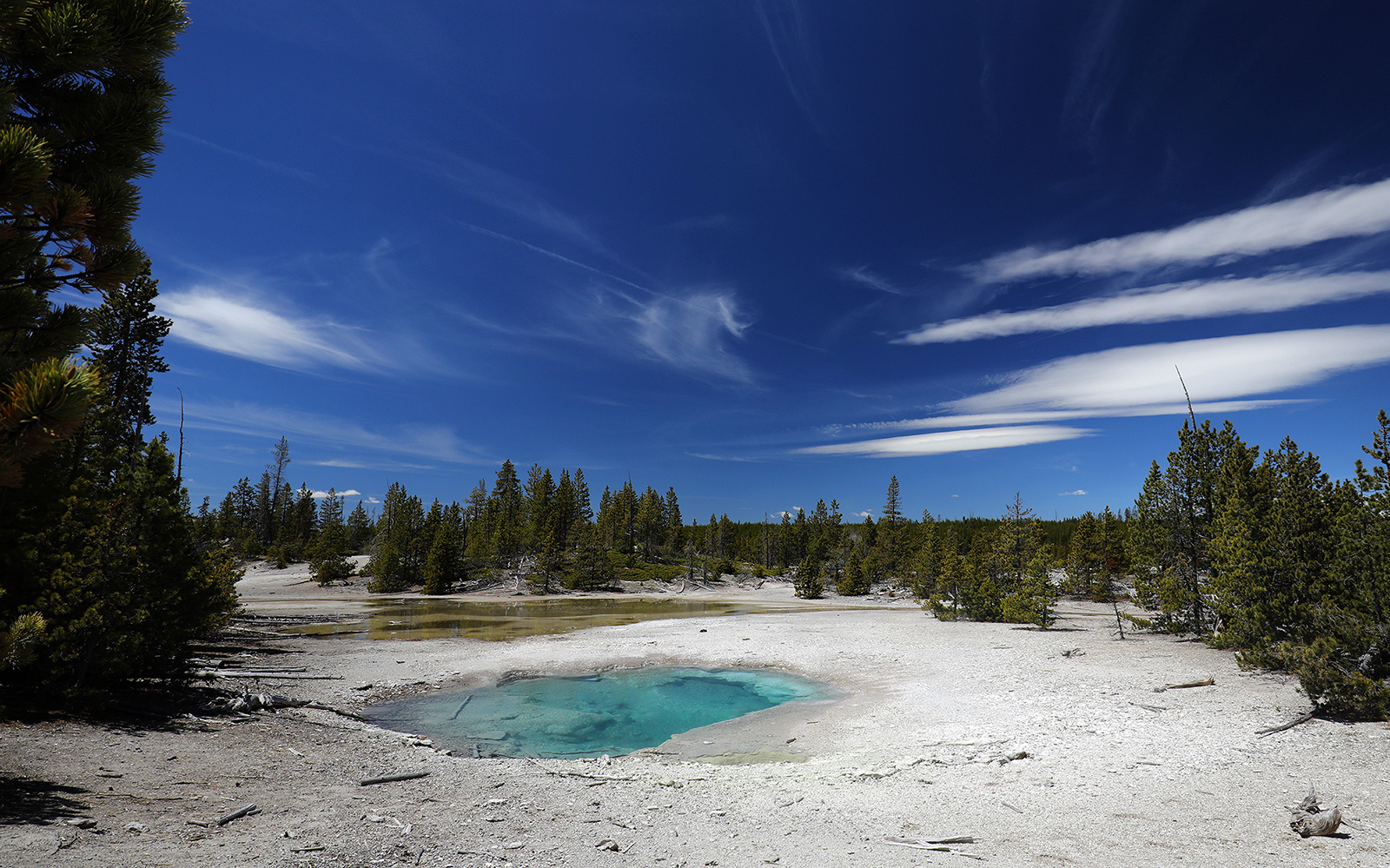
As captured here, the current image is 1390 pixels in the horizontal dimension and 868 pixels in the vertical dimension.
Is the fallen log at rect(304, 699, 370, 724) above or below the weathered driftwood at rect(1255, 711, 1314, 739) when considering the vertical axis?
below

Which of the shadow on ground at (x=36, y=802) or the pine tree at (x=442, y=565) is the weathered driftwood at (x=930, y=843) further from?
the pine tree at (x=442, y=565)

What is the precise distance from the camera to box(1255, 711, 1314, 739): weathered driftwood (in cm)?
1037

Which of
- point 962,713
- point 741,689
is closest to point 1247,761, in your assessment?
point 962,713

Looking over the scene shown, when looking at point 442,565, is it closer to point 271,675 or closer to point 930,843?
point 271,675

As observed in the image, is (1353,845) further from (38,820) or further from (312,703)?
(312,703)

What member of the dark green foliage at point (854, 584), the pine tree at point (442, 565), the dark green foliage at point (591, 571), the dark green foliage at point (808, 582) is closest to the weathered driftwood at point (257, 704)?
the pine tree at point (442, 565)

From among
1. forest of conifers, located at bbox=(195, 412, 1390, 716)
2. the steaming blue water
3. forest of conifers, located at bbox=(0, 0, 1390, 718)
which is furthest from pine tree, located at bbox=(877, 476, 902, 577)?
the steaming blue water

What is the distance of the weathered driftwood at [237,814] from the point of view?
727 centimetres

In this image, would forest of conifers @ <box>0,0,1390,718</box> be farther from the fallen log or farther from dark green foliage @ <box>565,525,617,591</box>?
dark green foliage @ <box>565,525,617,591</box>

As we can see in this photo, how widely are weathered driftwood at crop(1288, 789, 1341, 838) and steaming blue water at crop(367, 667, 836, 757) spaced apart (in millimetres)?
11313

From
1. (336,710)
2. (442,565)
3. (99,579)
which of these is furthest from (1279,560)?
(442,565)

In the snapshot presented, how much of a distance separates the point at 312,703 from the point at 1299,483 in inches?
1080

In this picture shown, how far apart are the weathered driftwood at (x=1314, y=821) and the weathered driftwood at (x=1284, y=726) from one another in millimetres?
4118

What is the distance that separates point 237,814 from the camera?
7.48 meters
